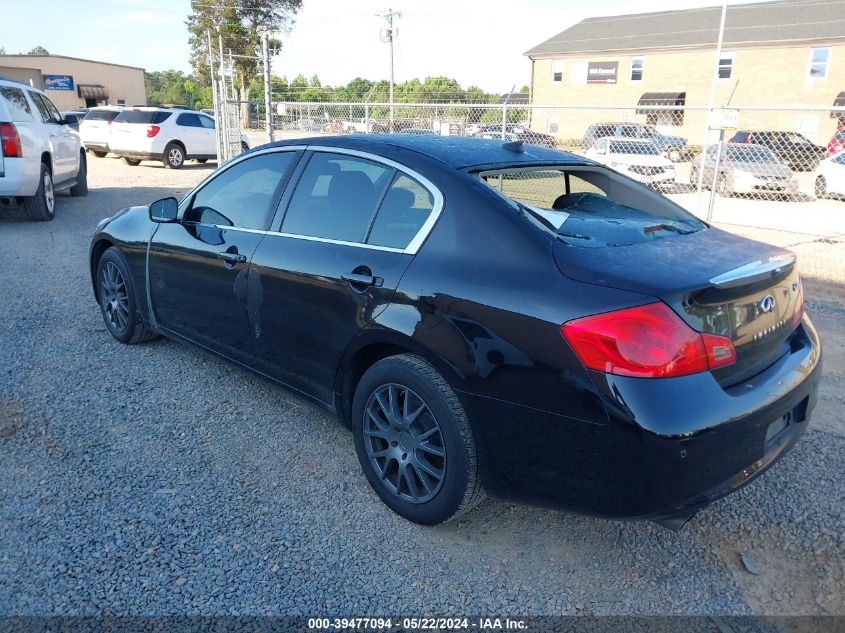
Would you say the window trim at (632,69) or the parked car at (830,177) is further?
the window trim at (632,69)

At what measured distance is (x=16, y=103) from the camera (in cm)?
928

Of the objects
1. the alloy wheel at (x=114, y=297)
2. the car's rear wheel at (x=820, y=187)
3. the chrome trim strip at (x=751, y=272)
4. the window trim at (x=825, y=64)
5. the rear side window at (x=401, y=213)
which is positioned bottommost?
the alloy wheel at (x=114, y=297)

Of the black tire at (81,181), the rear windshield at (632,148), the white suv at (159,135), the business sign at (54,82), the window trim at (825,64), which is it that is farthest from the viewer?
the business sign at (54,82)

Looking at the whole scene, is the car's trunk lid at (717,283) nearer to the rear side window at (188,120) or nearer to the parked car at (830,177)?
the parked car at (830,177)

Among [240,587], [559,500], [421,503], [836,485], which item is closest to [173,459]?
[240,587]

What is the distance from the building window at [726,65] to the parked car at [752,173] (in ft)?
89.1

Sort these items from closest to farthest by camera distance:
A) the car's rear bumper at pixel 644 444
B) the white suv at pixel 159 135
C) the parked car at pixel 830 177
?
the car's rear bumper at pixel 644 444 → the parked car at pixel 830 177 → the white suv at pixel 159 135

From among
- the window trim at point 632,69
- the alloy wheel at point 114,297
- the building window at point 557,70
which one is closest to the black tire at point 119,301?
the alloy wheel at point 114,297

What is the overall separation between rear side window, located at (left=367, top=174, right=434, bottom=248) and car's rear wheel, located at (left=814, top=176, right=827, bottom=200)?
1558cm

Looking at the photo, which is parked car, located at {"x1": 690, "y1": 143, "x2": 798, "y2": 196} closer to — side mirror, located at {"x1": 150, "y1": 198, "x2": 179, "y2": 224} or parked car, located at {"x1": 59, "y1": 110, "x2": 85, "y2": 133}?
side mirror, located at {"x1": 150, "y1": 198, "x2": 179, "y2": 224}

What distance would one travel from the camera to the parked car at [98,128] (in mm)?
19516

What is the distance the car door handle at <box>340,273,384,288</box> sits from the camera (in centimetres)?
284

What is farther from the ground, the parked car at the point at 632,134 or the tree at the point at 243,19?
the tree at the point at 243,19

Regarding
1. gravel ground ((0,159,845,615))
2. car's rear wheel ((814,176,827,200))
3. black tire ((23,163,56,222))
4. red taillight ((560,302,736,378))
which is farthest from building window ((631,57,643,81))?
red taillight ((560,302,736,378))
